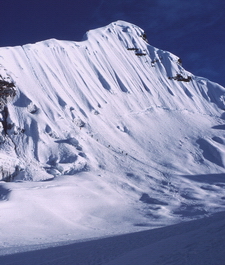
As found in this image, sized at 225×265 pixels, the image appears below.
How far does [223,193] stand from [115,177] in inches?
301

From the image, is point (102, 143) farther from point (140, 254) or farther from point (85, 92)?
point (140, 254)

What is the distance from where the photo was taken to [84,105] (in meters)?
26.5

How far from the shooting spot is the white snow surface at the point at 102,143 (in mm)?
13141

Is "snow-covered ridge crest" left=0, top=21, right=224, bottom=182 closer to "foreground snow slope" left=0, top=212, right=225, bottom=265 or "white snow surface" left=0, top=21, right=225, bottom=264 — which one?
"white snow surface" left=0, top=21, right=225, bottom=264

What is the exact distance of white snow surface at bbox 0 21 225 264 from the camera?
43.1ft

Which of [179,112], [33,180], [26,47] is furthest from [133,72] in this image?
[33,180]

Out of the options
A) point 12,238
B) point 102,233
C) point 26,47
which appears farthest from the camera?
point 26,47

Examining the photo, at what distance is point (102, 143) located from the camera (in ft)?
74.6

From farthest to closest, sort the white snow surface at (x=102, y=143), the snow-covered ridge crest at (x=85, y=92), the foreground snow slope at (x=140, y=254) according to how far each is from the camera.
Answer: the snow-covered ridge crest at (x=85, y=92)
the white snow surface at (x=102, y=143)
the foreground snow slope at (x=140, y=254)

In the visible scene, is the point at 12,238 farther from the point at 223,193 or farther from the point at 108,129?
the point at 108,129

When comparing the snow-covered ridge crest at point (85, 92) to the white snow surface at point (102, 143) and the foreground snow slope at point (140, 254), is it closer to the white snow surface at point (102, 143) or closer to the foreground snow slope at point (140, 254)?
the white snow surface at point (102, 143)

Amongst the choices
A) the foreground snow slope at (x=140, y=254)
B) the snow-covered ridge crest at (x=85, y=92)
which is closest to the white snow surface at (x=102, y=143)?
the snow-covered ridge crest at (x=85, y=92)

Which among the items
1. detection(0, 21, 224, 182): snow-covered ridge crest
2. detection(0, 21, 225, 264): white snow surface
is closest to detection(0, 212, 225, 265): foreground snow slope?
detection(0, 21, 225, 264): white snow surface

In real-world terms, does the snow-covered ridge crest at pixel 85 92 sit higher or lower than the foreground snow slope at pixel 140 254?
higher
